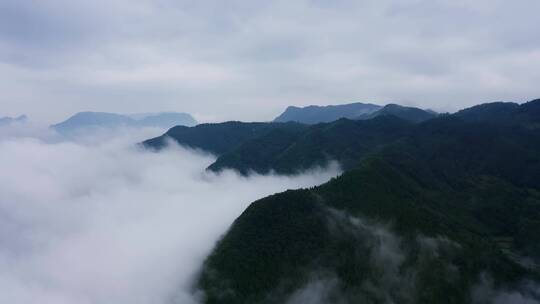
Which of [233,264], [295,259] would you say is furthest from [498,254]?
[233,264]

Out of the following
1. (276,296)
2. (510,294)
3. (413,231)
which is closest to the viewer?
(276,296)

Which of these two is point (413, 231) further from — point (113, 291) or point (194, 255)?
point (113, 291)

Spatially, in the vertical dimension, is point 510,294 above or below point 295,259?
below

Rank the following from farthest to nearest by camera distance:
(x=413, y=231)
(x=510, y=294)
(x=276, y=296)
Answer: (x=413, y=231) → (x=510, y=294) → (x=276, y=296)

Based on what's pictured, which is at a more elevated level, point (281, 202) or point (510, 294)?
point (281, 202)

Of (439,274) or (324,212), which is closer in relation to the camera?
(439,274)

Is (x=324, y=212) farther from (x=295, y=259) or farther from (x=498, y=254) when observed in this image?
(x=498, y=254)

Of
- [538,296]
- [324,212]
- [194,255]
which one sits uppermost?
[324,212]

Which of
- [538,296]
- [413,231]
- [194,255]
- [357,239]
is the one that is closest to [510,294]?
[538,296]
